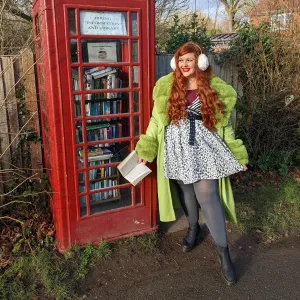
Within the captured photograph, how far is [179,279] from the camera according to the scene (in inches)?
119

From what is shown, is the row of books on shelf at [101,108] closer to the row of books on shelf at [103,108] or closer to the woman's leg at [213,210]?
the row of books on shelf at [103,108]

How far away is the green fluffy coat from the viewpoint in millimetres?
2945

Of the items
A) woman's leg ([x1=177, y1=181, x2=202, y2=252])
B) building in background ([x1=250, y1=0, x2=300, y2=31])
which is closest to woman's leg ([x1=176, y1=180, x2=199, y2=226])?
woman's leg ([x1=177, y1=181, x2=202, y2=252])

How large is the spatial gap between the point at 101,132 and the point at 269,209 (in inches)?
97.3

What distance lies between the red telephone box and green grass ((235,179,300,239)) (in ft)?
4.29

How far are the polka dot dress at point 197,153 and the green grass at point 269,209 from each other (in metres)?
1.30

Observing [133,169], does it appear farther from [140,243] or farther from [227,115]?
[227,115]

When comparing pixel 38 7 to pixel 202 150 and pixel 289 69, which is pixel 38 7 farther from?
pixel 289 69

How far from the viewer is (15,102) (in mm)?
3564

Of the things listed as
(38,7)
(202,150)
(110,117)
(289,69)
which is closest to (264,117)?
(289,69)

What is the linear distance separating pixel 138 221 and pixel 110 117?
1.17 meters

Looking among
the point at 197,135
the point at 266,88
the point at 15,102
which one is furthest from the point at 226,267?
the point at 266,88

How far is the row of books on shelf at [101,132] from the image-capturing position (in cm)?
312

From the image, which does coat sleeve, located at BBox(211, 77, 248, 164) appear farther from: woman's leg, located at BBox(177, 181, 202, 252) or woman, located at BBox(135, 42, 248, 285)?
woman's leg, located at BBox(177, 181, 202, 252)
